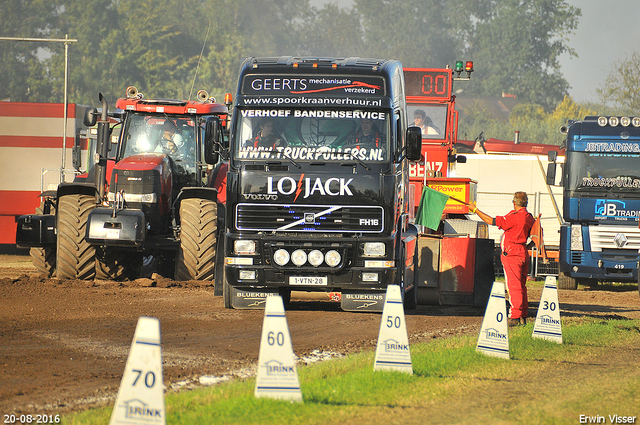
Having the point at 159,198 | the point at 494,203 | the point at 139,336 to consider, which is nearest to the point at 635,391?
the point at 139,336

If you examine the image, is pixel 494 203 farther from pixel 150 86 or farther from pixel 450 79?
pixel 150 86

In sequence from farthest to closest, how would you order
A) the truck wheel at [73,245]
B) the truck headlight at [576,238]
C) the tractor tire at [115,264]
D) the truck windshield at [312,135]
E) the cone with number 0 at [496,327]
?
the truck headlight at [576,238] < the tractor tire at [115,264] < the truck wheel at [73,245] < the truck windshield at [312,135] < the cone with number 0 at [496,327]

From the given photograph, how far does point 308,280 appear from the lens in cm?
1209

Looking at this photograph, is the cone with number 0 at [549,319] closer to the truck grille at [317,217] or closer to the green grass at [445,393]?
the green grass at [445,393]

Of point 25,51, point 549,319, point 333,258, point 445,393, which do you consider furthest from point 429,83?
point 25,51

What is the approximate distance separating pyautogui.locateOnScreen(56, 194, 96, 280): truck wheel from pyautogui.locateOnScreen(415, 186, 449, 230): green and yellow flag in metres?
6.24

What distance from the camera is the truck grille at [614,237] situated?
20.2m

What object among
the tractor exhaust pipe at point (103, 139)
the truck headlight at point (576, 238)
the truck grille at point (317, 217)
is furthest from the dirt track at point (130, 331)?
the truck headlight at point (576, 238)

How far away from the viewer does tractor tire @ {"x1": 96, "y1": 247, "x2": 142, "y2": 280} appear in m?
15.9

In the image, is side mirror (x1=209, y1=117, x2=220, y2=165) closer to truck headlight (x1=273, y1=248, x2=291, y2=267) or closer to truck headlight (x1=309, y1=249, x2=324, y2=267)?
truck headlight (x1=273, y1=248, x2=291, y2=267)

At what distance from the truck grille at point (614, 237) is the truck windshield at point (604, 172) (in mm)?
927

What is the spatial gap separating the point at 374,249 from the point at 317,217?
0.92 meters

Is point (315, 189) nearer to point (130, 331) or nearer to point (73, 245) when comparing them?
point (130, 331)

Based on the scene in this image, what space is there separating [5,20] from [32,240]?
6905 centimetres
